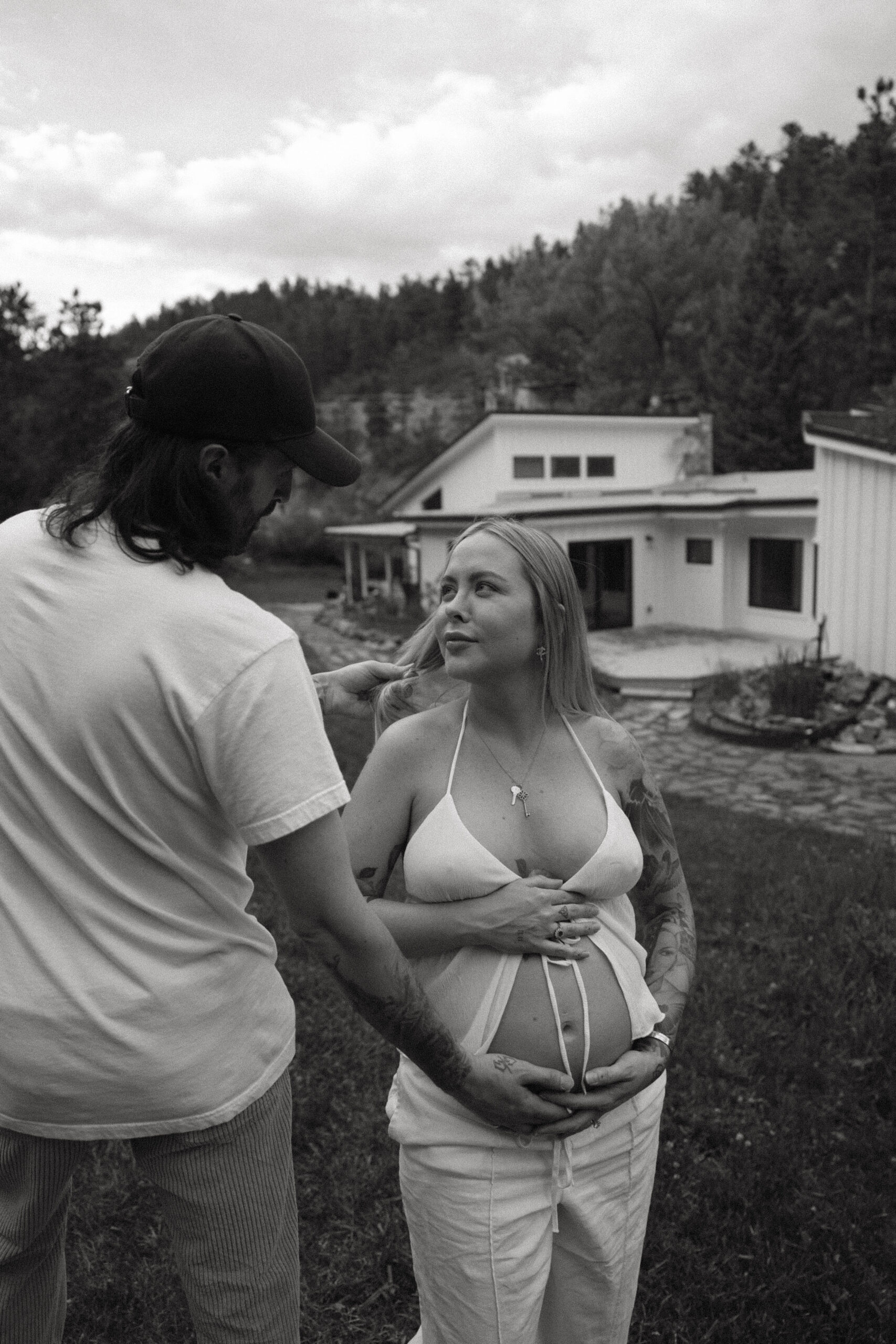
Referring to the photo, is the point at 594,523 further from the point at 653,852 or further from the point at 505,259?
the point at 505,259

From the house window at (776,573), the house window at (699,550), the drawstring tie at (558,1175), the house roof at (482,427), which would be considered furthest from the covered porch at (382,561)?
the drawstring tie at (558,1175)

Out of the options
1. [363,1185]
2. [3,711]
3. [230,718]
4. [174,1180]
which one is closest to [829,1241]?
[363,1185]

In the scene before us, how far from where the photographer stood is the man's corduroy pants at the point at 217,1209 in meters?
1.55

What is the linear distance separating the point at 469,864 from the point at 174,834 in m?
0.62

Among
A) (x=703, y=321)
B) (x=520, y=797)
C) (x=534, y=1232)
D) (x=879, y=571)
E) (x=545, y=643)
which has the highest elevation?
(x=703, y=321)

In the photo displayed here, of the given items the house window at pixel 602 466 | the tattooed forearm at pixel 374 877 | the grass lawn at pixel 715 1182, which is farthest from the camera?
the house window at pixel 602 466

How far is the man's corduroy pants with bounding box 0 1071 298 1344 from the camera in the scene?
1.55m

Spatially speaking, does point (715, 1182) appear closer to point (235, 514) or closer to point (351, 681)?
point (351, 681)

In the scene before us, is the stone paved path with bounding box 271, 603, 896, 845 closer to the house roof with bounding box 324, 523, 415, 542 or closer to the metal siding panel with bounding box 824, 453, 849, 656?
the metal siding panel with bounding box 824, 453, 849, 656

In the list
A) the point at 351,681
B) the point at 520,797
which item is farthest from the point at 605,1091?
the point at 351,681

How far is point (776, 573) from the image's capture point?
18.4 m

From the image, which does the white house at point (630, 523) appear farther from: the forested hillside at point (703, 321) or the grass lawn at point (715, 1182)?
the grass lawn at point (715, 1182)

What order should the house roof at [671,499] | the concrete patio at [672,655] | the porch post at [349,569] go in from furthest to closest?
the porch post at [349,569] → the house roof at [671,499] → the concrete patio at [672,655]

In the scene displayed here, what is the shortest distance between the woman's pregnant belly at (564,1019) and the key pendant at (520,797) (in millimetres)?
287
